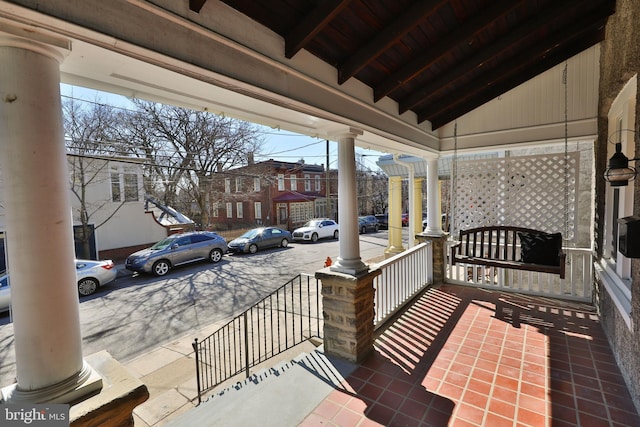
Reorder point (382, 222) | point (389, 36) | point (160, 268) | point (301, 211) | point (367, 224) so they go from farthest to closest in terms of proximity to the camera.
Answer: point (382, 222)
point (301, 211)
point (367, 224)
point (160, 268)
point (389, 36)

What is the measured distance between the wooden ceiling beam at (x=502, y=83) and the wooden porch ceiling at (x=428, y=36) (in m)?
0.01

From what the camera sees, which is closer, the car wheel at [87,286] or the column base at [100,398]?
the column base at [100,398]

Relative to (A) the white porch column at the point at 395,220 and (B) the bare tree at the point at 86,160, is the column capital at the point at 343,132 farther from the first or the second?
(B) the bare tree at the point at 86,160

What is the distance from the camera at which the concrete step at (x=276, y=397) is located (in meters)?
2.24

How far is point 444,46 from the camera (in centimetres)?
271

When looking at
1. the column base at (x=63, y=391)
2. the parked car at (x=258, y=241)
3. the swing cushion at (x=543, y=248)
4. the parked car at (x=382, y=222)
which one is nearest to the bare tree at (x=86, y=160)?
the parked car at (x=258, y=241)

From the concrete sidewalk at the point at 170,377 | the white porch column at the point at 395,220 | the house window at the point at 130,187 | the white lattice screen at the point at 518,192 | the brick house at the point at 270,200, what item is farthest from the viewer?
the brick house at the point at 270,200

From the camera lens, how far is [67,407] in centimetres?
121

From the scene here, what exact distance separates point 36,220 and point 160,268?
27.7 ft

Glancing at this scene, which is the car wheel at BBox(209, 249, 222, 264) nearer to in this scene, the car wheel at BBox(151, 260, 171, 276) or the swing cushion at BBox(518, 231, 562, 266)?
the car wheel at BBox(151, 260, 171, 276)

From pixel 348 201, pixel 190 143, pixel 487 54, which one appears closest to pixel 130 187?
pixel 190 143

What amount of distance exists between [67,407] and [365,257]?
401 inches

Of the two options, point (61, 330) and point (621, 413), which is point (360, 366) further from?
point (61, 330)

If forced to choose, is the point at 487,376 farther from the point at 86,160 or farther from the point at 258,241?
the point at 86,160
